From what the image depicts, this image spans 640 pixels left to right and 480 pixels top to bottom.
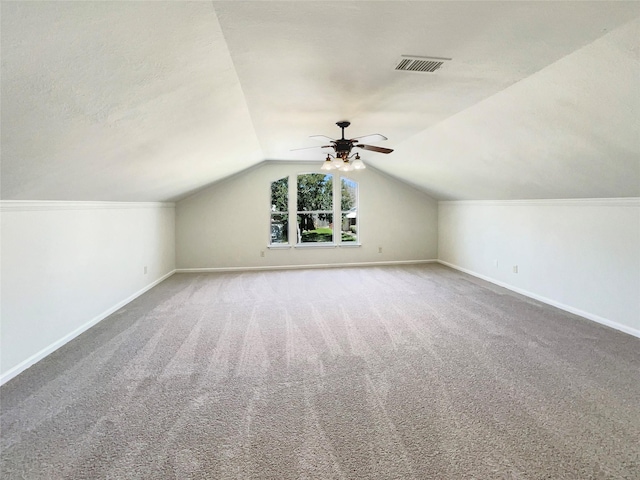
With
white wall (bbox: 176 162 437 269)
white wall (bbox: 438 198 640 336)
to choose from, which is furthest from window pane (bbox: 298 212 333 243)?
white wall (bbox: 438 198 640 336)

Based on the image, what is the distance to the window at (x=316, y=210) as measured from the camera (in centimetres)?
707

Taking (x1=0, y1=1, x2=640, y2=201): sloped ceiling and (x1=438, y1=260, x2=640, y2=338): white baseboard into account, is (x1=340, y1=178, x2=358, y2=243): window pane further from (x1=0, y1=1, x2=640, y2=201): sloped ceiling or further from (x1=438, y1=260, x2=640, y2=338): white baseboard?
(x1=0, y1=1, x2=640, y2=201): sloped ceiling

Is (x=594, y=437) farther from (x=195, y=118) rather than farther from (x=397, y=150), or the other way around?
(x=397, y=150)

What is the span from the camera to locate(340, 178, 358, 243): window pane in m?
7.33

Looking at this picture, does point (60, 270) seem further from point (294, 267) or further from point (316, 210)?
point (316, 210)

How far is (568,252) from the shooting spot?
4.16 metres

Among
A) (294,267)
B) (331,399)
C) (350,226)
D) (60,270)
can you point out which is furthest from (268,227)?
(331,399)

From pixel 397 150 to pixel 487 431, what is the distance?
4103 mm

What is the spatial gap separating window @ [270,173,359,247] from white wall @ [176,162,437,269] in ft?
0.57

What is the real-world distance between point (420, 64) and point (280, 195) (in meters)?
5.04

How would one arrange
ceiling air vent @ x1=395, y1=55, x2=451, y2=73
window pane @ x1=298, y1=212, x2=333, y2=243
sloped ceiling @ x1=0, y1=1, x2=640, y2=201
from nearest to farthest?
sloped ceiling @ x1=0, y1=1, x2=640, y2=201 → ceiling air vent @ x1=395, y1=55, x2=451, y2=73 → window pane @ x1=298, y1=212, x2=333, y2=243

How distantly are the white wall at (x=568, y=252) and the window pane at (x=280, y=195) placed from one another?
3.77m

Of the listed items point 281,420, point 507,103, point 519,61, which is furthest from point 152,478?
point 507,103

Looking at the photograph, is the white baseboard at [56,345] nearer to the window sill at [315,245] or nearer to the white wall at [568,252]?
the window sill at [315,245]
